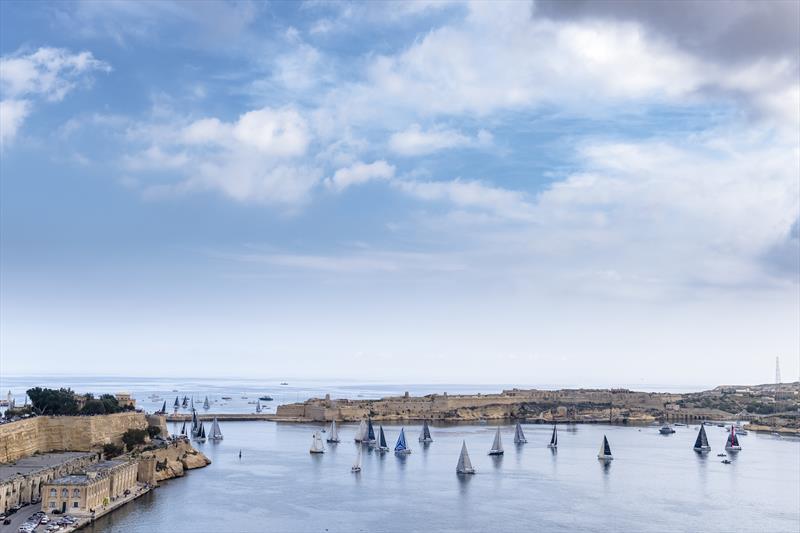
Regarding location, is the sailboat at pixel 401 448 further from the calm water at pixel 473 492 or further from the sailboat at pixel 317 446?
the sailboat at pixel 317 446

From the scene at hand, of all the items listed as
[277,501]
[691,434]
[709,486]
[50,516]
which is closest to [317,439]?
[277,501]

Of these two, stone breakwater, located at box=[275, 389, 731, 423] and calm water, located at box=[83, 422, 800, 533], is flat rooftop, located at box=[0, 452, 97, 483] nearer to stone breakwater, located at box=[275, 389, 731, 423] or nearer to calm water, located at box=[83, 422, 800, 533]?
calm water, located at box=[83, 422, 800, 533]

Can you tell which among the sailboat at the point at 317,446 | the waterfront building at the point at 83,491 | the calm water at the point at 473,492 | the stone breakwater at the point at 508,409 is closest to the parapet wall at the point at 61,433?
the calm water at the point at 473,492

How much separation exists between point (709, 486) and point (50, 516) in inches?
1645

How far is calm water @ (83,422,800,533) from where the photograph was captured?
144 feet

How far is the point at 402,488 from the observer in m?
56.0

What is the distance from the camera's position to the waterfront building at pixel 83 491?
4038 centimetres

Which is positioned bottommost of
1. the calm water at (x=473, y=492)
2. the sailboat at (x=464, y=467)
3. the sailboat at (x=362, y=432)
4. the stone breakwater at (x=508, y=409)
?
the calm water at (x=473, y=492)

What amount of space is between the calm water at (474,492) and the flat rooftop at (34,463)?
551 cm

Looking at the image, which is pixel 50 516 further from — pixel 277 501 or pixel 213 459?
pixel 213 459

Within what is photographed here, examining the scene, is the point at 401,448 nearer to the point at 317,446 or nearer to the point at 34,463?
the point at 317,446

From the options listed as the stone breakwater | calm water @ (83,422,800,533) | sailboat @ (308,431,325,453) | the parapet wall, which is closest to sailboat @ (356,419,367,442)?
calm water @ (83,422,800,533)

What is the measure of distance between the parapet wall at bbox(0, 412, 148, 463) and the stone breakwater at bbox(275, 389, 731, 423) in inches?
2307

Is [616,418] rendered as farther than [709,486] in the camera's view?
Yes
